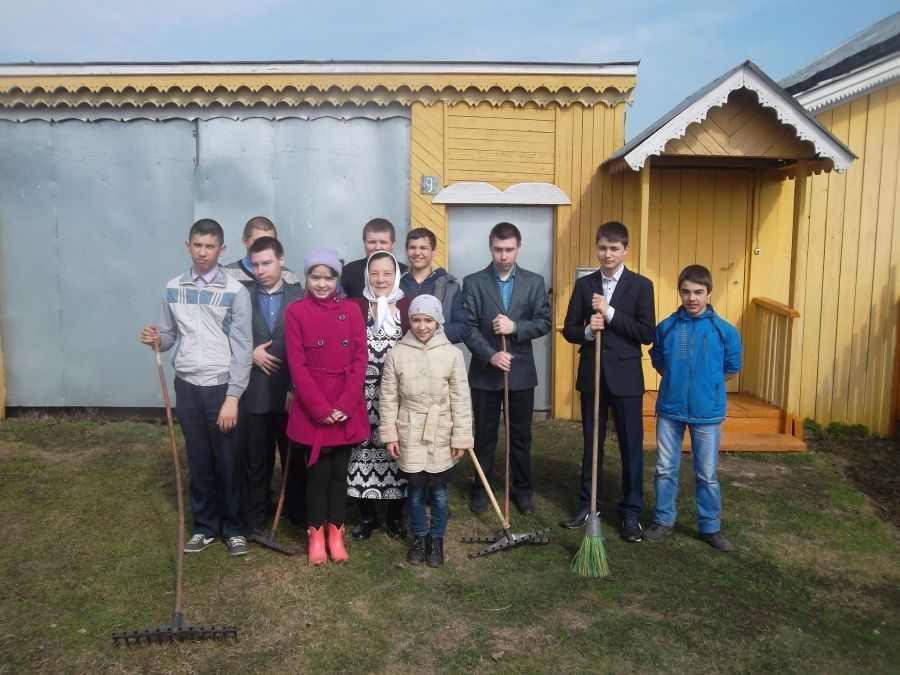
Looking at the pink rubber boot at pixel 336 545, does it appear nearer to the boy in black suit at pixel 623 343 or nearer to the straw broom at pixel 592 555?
the straw broom at pixel 592 555

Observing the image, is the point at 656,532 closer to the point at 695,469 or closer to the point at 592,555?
the point at 695,469

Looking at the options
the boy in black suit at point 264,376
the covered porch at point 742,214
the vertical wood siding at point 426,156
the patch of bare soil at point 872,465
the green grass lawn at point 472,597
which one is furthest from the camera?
the vertical wood siding at point 426,156

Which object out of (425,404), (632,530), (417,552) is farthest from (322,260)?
(632,530)

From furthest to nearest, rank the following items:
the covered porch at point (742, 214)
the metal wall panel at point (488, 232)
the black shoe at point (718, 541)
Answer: the metal wall panel at point (488, 232)
the covered porch at point (742, 214)
the black shoe at point (718, 541)

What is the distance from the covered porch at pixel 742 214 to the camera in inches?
223

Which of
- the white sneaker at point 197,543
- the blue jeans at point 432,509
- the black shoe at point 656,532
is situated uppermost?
the blue jeans at point 432,509

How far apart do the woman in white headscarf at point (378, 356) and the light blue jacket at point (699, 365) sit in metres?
1.54

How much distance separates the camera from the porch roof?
554cm

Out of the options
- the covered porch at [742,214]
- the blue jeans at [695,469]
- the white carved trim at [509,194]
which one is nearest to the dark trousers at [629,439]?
the blue jeans at [695,469]

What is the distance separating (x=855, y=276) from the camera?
657 cm

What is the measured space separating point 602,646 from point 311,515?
1622 millimetres

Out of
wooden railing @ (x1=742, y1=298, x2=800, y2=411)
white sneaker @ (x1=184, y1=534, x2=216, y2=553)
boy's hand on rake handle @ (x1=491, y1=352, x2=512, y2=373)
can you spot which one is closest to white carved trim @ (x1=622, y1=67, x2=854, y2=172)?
wooden railing @ (x1=742, y1=298, x2=800, y2=411)

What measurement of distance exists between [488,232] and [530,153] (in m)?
0.82

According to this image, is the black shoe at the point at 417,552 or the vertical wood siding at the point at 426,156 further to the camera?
the vertical wood siding at the point at 426,156
